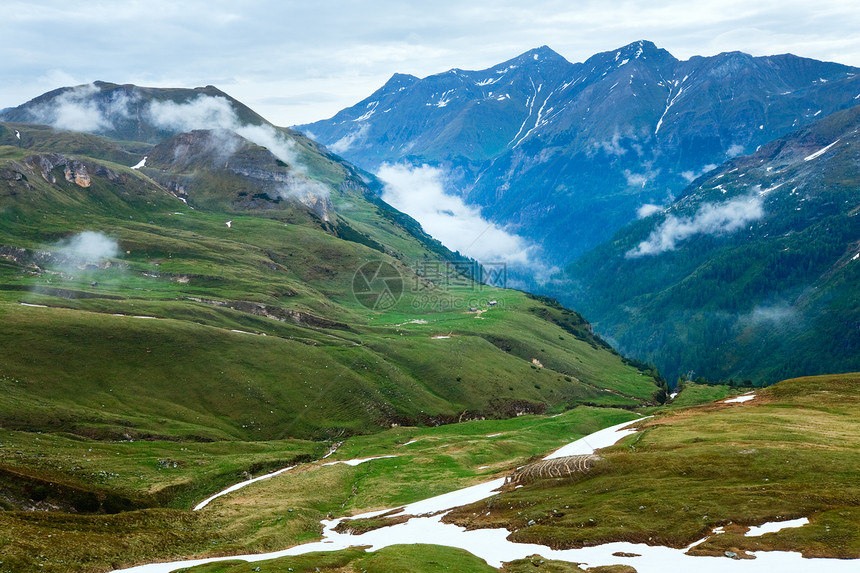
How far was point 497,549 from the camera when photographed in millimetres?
59375

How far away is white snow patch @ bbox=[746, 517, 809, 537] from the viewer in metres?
51.6

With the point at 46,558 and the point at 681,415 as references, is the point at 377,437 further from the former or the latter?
the point at 46,558

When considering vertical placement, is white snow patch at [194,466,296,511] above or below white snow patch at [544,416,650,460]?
below

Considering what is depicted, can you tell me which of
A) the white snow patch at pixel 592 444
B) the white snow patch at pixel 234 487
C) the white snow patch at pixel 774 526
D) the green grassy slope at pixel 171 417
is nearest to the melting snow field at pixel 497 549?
the white snow patch at pixel 774 526

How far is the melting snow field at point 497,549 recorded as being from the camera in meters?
47.2

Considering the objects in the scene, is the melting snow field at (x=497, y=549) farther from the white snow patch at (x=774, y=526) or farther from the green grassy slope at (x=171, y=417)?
the green grassy slope at (x=171, y=417)

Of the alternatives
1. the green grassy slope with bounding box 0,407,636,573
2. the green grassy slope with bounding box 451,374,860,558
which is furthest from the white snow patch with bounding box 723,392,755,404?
the green grassy slope with bounding box 0,407,636,573

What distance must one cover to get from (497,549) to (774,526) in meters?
25.7

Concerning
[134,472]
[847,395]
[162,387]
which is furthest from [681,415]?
[162,387]

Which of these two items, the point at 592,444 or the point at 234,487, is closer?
the point at 592,444

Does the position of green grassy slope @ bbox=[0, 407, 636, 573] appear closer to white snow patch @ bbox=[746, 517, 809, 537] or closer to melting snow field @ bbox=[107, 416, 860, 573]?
melting snow field @ bbox=[107, 416, 860, 573]

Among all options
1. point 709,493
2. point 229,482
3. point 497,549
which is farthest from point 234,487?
point 709,493

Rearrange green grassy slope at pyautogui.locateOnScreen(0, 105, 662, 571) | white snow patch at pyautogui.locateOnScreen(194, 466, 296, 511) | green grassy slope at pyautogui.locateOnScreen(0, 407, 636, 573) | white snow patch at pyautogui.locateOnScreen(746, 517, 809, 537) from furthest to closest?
white snow patch at pyautogui.locateOnScreen(194, 466, 296, 511), green grassy slope at pyautogui.locateOnScreen(0, 105, 662, 571), green grassy slope at pyautogui.locateOnScreen(0, 407, 636, 573), white snow patch at pyautogui.locateOnScreen(746, 517, 809, 537)

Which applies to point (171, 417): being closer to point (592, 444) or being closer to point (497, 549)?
point (592, 444)
